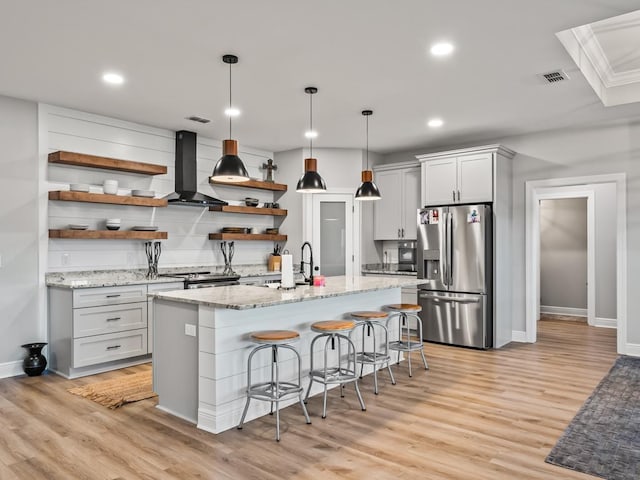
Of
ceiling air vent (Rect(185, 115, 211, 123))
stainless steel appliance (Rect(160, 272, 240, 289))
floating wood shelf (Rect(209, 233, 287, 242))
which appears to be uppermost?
ceiling air vent (Rect(185, 115, 211, 123))

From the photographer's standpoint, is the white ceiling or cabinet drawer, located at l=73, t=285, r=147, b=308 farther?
cabinet drawer, located at l=73, t=285, r=147, b=308

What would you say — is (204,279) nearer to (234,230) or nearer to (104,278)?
(104,278)

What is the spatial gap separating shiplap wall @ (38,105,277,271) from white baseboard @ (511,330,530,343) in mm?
3849

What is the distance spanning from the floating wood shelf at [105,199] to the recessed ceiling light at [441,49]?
11.7 ft

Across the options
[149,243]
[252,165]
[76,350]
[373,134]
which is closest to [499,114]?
[373,134]

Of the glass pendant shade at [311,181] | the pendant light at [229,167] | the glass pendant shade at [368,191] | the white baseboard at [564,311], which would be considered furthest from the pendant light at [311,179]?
the white baseboard at [564,311]

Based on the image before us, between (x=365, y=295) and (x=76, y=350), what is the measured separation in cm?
284

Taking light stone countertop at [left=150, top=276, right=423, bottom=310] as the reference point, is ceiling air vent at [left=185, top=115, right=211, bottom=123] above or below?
above

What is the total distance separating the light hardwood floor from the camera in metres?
2.68

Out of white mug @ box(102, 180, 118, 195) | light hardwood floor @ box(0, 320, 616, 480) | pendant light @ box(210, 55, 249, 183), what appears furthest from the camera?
white mug @ box(102, 180, 118, 195)

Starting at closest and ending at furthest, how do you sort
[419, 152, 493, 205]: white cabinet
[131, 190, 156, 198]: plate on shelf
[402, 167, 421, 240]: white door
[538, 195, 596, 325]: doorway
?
[131, 190, 156, 198]: plate on shelf
[419, 152, 493, 205]: white cabinet
[402, 167, 421, 240]: white door
[538, 195, 596, 325]: doorway

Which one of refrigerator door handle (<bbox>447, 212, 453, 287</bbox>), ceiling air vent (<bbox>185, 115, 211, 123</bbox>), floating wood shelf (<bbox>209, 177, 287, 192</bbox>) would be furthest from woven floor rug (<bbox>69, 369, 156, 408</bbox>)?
refrigerator door handle (<bbox>447, 212, 453, 287</bbox>)

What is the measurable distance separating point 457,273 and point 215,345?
368 cm

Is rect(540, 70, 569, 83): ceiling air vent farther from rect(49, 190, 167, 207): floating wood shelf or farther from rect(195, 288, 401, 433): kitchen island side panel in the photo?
rect(49, 190, 167, 207): floating wood shelf
